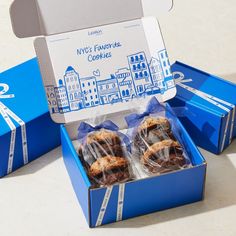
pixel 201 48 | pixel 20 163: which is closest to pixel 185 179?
pixel 20 163

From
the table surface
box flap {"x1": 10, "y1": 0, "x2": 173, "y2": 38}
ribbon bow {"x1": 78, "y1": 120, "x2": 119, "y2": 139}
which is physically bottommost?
the table surface

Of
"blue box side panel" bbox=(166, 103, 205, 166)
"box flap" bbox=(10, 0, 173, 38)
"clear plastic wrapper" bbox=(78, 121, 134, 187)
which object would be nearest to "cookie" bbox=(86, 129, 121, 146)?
"clear plastic wrapper" bbox=(78, 121, 134, 187)

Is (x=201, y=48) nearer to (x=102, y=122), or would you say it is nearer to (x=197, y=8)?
(x=197, y=8)

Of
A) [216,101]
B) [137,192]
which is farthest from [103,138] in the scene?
[216,101]

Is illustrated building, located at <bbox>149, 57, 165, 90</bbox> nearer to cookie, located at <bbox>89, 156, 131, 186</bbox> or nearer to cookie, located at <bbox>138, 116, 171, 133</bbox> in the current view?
cookie, located at <bbox>138, 116, 171, 133</bbox>

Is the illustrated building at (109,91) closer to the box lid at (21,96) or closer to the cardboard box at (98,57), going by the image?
the cardboard box at (98,57)

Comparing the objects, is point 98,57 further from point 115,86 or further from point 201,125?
point 201,125

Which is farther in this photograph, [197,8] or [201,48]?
[197,8]
